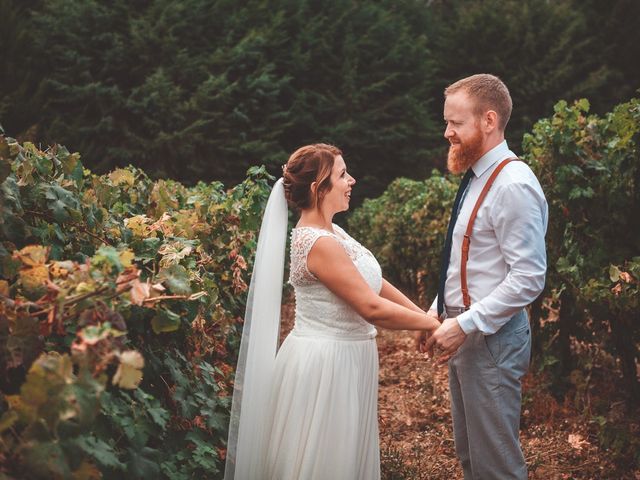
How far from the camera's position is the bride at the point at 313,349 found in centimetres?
311

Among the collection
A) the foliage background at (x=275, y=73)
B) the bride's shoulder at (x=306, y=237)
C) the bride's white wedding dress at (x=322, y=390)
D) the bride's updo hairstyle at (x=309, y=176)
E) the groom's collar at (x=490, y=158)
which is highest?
the foliage background at (x=275, y=73)

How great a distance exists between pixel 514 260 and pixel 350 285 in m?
0.72

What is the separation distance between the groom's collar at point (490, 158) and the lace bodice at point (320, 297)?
69 cm

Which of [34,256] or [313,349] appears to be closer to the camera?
[34,256]

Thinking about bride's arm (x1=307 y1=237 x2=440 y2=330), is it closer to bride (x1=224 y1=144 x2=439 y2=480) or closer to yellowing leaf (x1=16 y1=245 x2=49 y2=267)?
bride (x1=224 y1=144 x2=439 y2=480)

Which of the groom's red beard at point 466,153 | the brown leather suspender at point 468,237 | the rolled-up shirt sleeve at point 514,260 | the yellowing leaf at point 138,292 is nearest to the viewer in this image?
the yellowing leaf at point 138,292

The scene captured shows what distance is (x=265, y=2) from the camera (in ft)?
67.7

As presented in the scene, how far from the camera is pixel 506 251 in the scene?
115 inches

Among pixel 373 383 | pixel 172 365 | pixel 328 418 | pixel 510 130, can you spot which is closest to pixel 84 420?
pixel 172 365

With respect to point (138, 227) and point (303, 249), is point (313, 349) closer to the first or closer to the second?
point (303, 249)

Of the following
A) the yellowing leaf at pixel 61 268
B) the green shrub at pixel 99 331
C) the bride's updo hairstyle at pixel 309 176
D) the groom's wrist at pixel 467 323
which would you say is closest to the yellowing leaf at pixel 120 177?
the green shrub at pixel 99 331

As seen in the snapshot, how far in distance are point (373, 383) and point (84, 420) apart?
2105 millimetres

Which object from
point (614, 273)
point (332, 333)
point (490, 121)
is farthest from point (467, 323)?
point (614, 273)

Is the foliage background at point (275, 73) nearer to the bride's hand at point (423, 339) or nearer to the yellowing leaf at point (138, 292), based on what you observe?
the bride's hand at point (423, 339)
